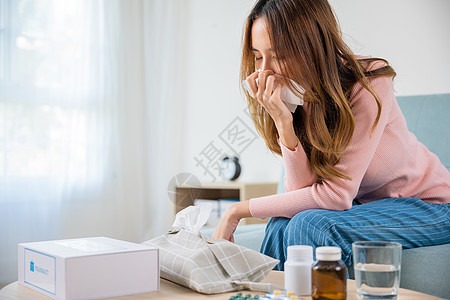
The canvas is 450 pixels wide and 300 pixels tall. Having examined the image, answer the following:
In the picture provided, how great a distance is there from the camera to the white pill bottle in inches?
31.3

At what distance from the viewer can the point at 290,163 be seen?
1.32 metres

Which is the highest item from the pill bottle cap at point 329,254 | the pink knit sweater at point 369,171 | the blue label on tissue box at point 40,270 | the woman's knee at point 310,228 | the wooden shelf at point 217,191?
the pink knit sweater at point 369,171

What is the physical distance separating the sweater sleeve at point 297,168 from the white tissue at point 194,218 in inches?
14.2

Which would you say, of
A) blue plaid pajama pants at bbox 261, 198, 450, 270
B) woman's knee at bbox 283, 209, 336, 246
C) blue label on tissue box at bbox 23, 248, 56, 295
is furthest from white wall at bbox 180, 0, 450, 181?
blue label on tissue box at bbox 23, 248, 56, 295

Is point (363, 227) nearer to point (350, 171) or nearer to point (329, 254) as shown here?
point (350, 171)

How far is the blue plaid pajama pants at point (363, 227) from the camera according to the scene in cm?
111

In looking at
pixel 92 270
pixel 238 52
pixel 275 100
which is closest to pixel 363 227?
pixel 275 100

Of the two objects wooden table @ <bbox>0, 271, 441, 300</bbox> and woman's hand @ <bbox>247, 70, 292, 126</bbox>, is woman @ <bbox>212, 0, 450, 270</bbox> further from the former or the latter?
wooden table @ <bbox>0, 271, 441, 300</bbox>

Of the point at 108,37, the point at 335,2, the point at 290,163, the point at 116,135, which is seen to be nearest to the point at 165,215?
the point at 116,135

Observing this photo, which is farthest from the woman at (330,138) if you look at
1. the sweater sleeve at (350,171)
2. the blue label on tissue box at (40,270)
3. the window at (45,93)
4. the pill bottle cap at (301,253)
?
the window at (45,93)

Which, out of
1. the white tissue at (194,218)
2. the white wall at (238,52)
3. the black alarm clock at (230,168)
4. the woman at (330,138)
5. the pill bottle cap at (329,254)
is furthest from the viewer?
the black alarm clock at (230,168)

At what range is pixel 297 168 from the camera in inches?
51.8

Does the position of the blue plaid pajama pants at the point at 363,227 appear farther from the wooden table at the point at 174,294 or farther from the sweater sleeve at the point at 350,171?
the wooden table at the point at 174,294

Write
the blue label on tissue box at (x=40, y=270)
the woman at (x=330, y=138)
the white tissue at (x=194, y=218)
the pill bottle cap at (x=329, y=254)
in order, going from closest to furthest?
the pill bottle cap at (x=329, y=254)
the blue label on tissue box at (x=40, y=270)
the white tissue at (x=194, y=218)
the woman at (x=330, y=138)
